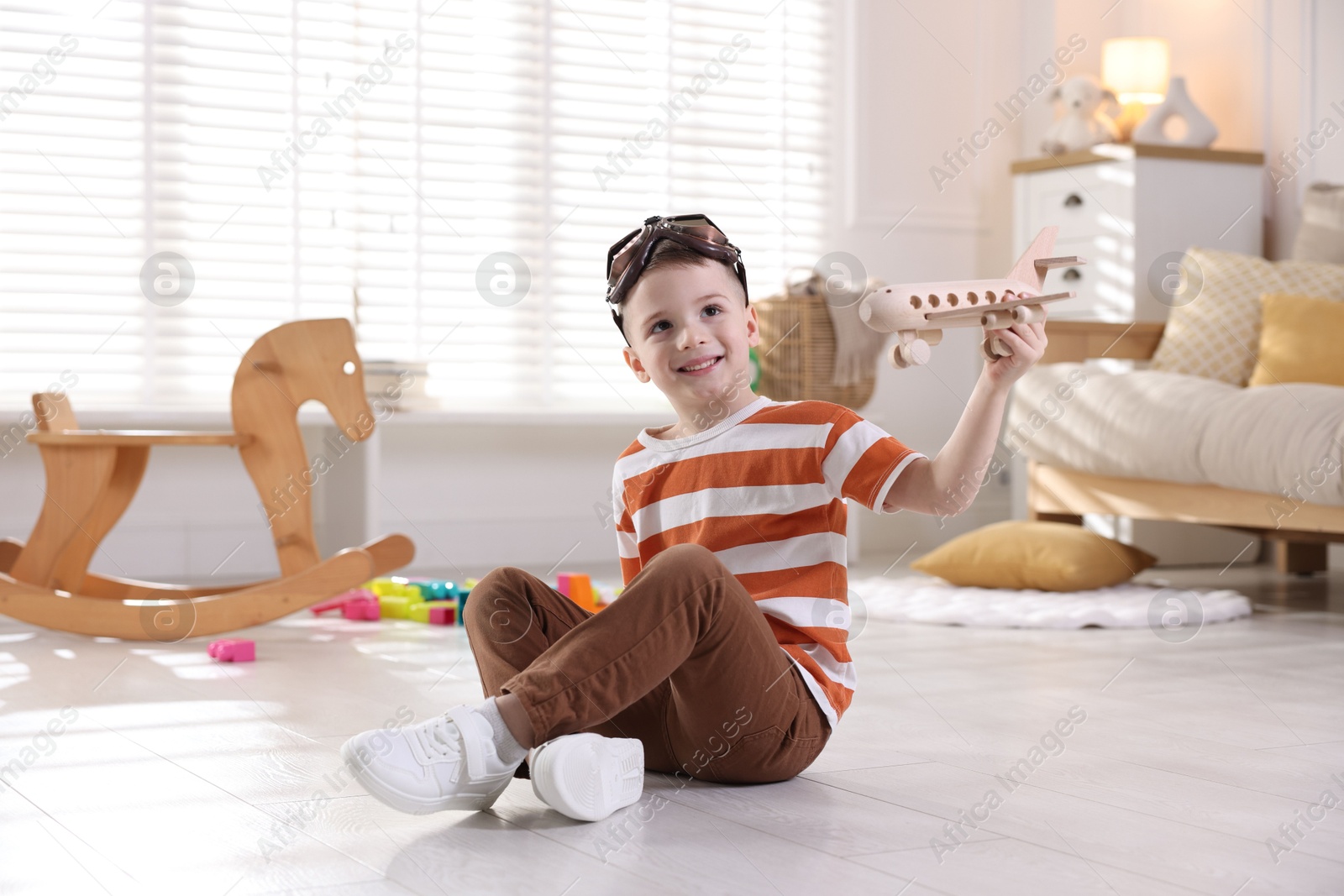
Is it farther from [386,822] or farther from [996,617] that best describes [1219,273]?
[386,822]

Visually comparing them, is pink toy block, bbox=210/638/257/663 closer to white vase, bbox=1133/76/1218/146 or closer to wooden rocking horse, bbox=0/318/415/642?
wooden rocking horse, bbox=0/318/415/642

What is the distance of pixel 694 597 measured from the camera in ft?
3.53

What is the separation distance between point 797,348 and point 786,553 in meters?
2.34

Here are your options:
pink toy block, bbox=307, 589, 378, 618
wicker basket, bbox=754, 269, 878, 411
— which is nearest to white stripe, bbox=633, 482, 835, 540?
pink toy block, bbox=307, 589, 378, 618

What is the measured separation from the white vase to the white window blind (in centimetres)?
93

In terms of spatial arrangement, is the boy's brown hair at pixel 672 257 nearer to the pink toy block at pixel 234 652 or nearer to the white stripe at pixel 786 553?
the white stripe at pixel 786 553

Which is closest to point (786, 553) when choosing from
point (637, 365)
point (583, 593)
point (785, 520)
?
point (785, 520)

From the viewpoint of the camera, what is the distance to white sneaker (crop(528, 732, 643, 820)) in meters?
1.07

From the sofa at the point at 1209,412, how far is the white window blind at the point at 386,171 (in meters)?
1.24

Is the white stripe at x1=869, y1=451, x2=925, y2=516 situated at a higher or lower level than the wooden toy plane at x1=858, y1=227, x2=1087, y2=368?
lower

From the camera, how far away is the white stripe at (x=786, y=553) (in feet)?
3.89

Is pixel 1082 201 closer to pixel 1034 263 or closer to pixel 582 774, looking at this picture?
pixel 1034 263

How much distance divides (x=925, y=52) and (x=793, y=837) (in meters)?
3.51

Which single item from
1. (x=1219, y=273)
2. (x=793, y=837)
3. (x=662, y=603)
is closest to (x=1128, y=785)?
(x=793, y=837)
